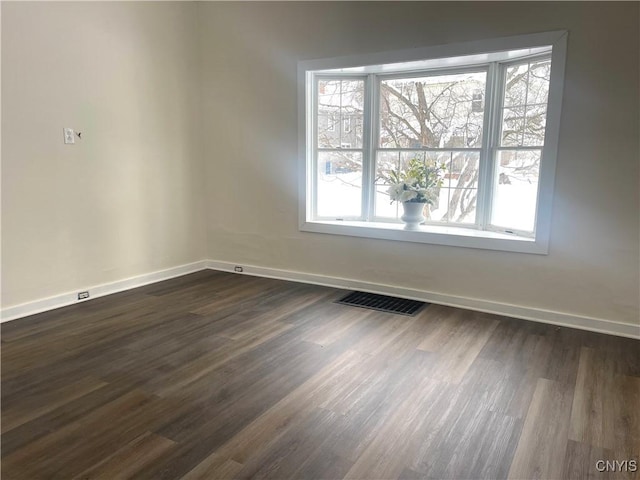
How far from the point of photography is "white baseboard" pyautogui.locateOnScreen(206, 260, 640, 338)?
3.19 meters

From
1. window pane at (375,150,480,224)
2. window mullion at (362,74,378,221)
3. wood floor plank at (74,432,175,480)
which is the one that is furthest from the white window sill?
wood floor plank at (74,432,175,480)

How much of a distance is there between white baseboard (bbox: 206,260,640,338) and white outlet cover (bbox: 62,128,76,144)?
1.88m

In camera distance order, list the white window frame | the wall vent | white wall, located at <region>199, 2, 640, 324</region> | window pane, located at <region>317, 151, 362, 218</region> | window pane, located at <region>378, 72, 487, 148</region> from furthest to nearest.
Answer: window pane, located at <region>317, 151, 362, 218</region> → window pane, located at <region>378, 72, 487, 148</region> → the wall vent → the white window frame → white wall, located at <region>199, 2, 640, 324</region>

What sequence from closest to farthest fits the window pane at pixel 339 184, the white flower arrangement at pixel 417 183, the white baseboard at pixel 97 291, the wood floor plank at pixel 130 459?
the wood floor plank at pixel 130 459 < the white baseboard at pixel 97 291 < the white flower arrangement at pixel 417 183 < the window pane at pixel 339 184

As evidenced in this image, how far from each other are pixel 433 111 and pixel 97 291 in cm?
326

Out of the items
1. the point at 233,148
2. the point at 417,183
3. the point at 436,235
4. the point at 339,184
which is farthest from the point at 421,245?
the point at 233,148

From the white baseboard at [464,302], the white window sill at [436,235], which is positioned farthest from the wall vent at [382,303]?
the white window sill at [436,235]

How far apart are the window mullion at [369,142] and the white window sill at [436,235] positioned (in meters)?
0.24

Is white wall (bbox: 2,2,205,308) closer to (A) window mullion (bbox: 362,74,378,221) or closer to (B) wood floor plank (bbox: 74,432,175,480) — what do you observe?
(A) window mullion (bbox: 362,74,378,221)

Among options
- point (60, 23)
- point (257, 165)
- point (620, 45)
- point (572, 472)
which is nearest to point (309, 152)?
point (257, 165)

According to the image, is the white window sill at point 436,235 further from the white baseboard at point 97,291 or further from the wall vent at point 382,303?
the white baseboard at point 97,291

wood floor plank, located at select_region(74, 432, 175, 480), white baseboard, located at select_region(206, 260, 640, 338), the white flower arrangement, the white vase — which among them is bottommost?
wood floor plank, located at select_region(74, 432, 175, 480)

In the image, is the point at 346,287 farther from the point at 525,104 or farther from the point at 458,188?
the point at 525,104

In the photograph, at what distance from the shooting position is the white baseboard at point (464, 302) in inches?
126
